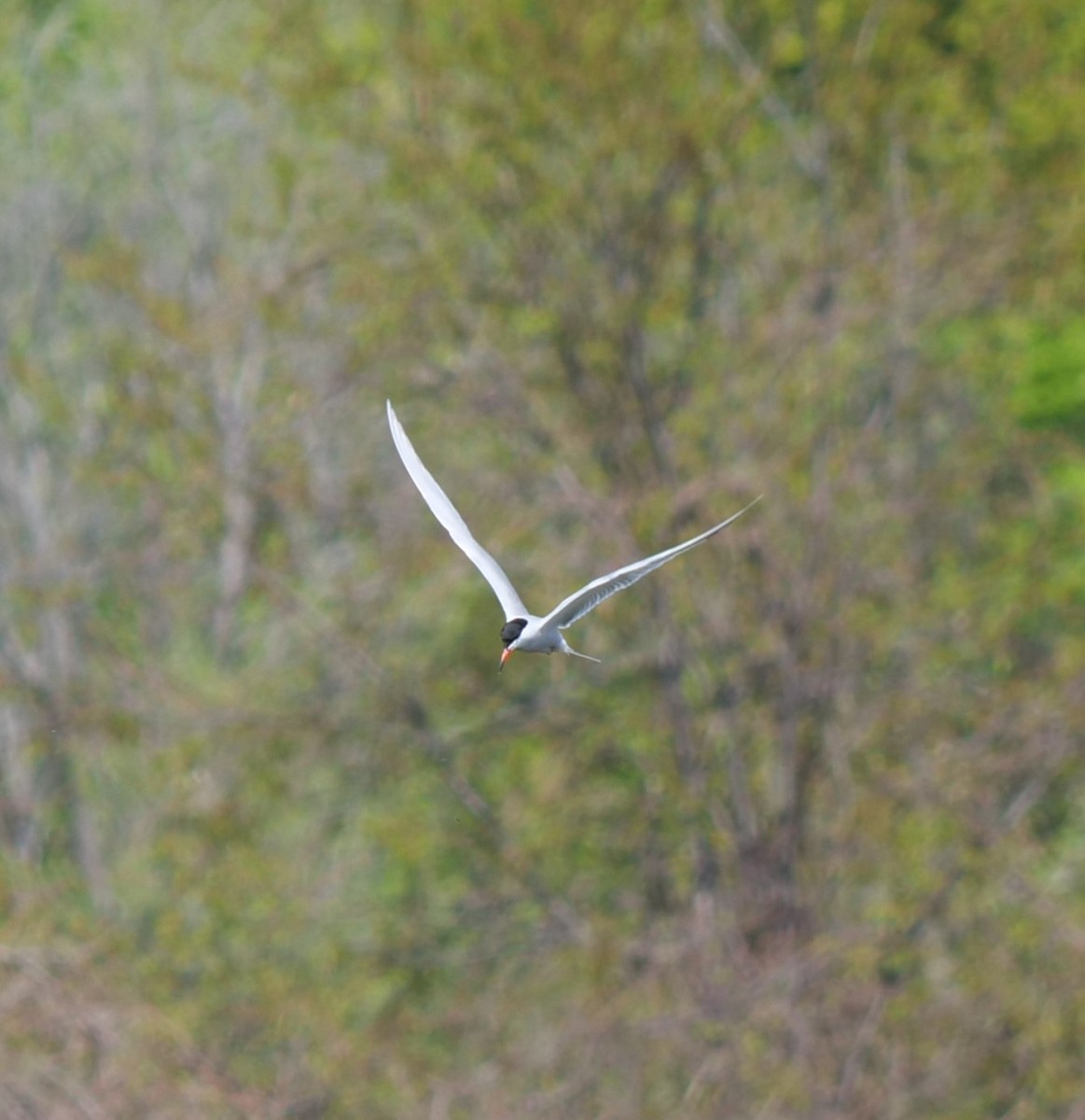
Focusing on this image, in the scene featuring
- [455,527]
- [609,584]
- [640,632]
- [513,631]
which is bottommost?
[640,632]

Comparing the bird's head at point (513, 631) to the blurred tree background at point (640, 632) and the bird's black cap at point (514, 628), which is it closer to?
the bird's black cap at point (514, 628)

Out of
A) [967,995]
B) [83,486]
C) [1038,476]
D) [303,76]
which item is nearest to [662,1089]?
[967,995]

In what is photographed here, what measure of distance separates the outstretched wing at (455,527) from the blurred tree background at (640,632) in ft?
19.4

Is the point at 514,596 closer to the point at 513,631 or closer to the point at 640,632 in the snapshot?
the point at 513,631

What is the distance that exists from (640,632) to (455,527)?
7.43 m

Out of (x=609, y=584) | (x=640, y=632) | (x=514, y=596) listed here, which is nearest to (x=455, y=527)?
(x=514, y=596)

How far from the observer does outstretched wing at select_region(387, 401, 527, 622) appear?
8.51 m

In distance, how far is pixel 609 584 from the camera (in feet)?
26.4

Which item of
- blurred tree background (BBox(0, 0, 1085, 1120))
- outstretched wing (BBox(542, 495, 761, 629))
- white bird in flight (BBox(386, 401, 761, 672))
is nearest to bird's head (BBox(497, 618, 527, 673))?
white bird in flight (BBox(386, 401, 761, 672))

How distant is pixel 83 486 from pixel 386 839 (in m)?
9.33

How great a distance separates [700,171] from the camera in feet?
51.3

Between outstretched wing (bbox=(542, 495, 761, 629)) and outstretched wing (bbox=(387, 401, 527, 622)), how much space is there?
6.4 inches

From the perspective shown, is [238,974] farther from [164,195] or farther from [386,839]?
[164,195]

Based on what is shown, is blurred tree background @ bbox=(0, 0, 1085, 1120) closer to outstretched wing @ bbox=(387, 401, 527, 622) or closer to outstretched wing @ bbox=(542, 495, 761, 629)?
outstretched wing @ bbox=(387, 401, 527, 622)
